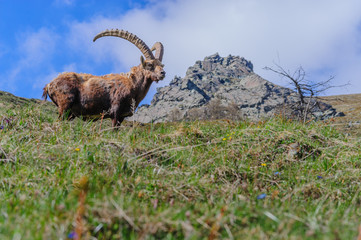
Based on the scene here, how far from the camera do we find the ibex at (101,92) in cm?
838

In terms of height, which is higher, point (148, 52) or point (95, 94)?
point (148, 52)

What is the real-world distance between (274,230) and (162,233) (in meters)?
0.82

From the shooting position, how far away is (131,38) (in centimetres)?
1038

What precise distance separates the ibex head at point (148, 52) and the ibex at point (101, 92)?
0.11ft

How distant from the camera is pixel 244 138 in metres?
6.03

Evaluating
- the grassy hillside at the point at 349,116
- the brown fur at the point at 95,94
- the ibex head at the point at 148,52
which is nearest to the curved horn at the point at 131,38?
the ibex head at the point at 148,52

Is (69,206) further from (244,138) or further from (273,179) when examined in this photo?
(244,138)

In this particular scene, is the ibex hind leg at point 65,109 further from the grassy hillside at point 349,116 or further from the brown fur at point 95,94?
the grassy hillside at point 349,116

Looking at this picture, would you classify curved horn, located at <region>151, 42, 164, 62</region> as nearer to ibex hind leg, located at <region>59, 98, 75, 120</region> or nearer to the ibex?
the ibex

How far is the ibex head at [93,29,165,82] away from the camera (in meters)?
9.34

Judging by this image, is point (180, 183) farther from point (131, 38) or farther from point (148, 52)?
point (131, 38)

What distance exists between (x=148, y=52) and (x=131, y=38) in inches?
35.3

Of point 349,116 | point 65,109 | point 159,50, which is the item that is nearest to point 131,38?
point 159,50

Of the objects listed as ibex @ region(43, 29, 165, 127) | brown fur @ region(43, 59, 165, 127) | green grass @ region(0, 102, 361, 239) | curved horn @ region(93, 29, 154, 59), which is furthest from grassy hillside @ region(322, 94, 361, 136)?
curved horn @ region(93, 29, 154, 59)
